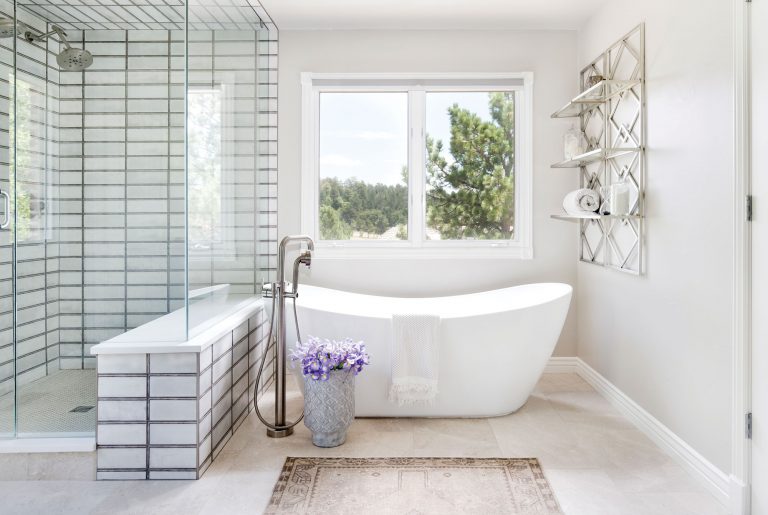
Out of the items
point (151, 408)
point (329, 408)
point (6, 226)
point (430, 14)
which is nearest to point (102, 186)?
point (6, 226)

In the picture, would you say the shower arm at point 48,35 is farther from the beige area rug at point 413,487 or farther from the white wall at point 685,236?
the white wall at point 685,236

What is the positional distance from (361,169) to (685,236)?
2.14 metres

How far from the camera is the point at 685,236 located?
236 cm

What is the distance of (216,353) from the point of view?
2.40 m

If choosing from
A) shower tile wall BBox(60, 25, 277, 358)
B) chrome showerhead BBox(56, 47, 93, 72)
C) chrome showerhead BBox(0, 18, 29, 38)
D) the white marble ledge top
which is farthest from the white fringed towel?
chrome showerhead BBox(0, 18, 29, 38)

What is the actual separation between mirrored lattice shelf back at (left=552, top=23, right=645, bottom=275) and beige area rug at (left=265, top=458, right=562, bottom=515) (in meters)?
1.29

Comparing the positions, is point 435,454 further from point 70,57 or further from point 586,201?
point 70,57

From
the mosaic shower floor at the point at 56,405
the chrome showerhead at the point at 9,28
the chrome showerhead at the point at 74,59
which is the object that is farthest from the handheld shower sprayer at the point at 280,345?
the chrome showerhead at the point at 9,28

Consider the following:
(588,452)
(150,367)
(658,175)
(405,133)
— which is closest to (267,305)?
(150,367)

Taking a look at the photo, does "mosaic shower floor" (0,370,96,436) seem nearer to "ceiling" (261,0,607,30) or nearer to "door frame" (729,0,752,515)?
"ceiling" (261,0,607,30)

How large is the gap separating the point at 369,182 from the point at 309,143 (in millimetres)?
492

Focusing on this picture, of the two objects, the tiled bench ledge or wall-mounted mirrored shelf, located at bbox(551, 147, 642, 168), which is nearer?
the tiled bench ledge

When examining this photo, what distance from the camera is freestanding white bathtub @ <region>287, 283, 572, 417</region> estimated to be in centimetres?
278

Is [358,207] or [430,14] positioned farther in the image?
[358,207]
